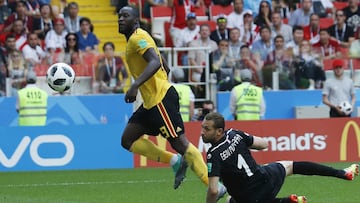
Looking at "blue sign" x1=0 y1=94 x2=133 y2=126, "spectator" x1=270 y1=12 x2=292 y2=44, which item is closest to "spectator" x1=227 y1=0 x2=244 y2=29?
"spectator" x1=270 y1=12 x2=292 y2=44

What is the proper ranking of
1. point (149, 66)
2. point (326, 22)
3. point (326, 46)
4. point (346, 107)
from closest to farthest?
point (149, 66)
point (346, 107)
point (326, 46)
point (326, 22)

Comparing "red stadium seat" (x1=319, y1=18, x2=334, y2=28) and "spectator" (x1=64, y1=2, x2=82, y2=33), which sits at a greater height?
"spectator" (x1=64, y1=2, x2=82, y2=33)

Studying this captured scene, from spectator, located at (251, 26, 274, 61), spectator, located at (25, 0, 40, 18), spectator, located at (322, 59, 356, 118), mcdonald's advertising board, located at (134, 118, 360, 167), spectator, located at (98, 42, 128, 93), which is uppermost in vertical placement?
spectator, located at (25, 0, 40, 18)

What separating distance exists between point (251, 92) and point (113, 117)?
124 inches

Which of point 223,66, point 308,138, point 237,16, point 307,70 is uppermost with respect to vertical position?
point 237,16

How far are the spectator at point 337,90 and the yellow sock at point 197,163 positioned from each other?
28.2 ft

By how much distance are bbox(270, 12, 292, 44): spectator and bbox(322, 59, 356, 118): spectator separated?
3302 mm

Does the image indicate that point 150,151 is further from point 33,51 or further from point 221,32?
point 221,32

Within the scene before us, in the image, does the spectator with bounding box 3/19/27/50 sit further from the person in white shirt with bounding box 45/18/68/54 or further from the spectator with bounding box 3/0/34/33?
the person in white shirt with bounding box 45/18/68/54

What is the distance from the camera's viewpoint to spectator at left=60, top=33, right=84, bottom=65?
20344 mm

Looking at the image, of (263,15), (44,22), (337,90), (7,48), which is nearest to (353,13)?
(263,15)

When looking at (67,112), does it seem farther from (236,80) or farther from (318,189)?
(318,189)

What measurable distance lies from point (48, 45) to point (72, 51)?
106 centimetres

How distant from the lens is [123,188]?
1432 cm
